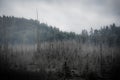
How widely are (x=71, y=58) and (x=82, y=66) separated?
8.95ft

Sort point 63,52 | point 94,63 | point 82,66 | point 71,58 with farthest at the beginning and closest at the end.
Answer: point 63,52 < point 71,58 < point 94,63 < point 82,66

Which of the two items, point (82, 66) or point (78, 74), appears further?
point (82, 66)

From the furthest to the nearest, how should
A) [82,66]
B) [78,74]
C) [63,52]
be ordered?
[63,52] → [82,66] → [78,74]

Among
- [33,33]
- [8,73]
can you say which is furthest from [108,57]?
[33,33]

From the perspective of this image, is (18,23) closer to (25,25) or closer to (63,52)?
(25,25)

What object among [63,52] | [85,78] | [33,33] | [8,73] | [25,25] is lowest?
[85,78]

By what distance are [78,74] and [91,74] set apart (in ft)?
3.94

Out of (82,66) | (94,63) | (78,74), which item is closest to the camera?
(78,74)

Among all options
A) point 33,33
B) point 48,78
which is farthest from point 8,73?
point 33,33

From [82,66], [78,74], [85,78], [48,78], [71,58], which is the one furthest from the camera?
[71,58]

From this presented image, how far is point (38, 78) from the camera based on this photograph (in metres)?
8.48

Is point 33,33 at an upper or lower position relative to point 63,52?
upper

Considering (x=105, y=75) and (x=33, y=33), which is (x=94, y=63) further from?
(x=33, y=33)

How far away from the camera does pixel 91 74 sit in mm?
9828
